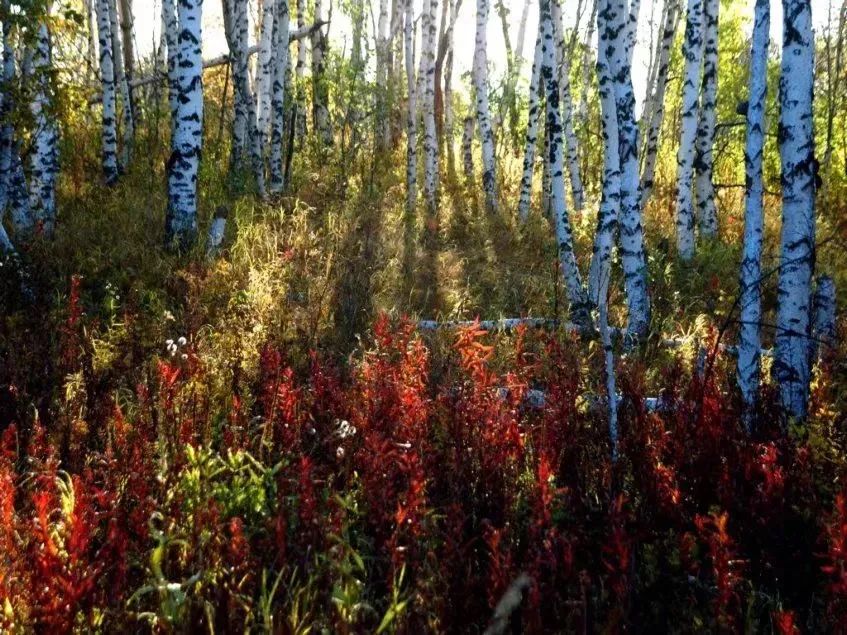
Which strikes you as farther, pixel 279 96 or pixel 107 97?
pixel 279 96

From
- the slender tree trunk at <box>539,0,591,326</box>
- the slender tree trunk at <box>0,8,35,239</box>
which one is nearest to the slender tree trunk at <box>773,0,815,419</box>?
the slender tree trunk at <box>539,0,591,326</box>

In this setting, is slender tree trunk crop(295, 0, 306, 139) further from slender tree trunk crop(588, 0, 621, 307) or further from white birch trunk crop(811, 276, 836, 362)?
white birch trunk crop(811, 276, 836, 362)

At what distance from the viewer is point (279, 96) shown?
11.5 meters

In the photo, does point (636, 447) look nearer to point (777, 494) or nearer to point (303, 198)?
point (777, 494)

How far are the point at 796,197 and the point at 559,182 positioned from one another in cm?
342

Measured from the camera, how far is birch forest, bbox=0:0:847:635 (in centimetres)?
248

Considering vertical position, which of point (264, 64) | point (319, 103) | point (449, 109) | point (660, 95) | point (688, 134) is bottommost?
point (688, 134)

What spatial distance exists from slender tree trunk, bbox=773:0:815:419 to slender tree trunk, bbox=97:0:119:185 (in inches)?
394

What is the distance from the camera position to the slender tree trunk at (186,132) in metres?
7.93

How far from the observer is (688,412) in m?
3.66

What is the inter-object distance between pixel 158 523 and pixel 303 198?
8.81 meters

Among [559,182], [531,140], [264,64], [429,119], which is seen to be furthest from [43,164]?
[531,140]

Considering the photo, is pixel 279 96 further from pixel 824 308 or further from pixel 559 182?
pixel 824 308

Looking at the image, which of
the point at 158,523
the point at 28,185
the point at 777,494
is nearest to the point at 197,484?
the point at 158,523
